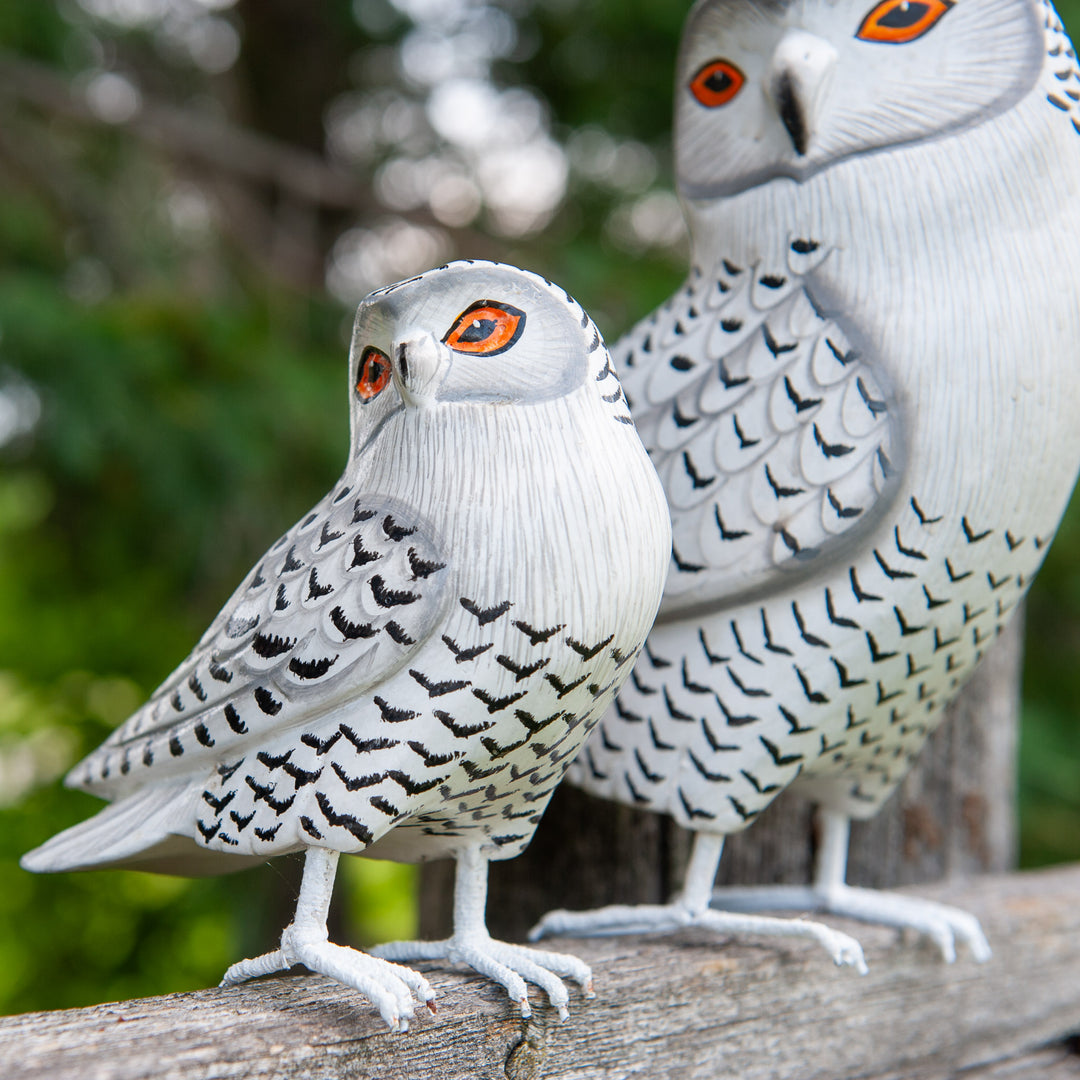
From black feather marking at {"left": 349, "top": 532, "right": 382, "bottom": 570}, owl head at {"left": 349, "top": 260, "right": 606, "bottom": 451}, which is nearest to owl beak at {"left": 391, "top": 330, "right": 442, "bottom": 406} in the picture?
owl head at {"left": 349, "top": 260, "right": 606, "bottom": 451}

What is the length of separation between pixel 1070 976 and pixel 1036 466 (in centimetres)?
79

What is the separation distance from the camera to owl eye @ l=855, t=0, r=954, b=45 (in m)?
1.06

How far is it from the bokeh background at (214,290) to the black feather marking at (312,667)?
132 cm

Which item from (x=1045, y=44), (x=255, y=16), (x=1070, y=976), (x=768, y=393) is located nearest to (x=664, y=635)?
(x=768, y=393)

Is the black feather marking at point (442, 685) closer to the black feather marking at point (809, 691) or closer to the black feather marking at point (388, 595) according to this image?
the black feather marking at point (388, 595)

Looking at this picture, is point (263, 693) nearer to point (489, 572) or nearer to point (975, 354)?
point (489, 572)

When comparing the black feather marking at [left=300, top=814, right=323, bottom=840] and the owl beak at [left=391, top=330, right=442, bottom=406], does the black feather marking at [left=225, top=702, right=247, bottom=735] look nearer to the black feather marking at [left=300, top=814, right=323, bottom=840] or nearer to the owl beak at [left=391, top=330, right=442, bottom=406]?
the black feather marking at [left=300, top=814, right=323, bottom=840]

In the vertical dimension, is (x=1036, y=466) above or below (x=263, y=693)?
above

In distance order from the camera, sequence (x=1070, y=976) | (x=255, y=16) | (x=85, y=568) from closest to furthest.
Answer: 1. (x=1070, y=976)
2. (x=85, y=568)
3. (x=255, y=16)

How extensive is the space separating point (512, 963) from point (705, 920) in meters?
0.26

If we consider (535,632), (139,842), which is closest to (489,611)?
(535,632)

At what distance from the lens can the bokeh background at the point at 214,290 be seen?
7.08 ft

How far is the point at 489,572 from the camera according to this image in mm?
811

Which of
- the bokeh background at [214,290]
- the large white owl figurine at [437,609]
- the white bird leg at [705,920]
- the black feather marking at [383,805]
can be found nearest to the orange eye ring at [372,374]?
the large white owl figurine at [437,609]
